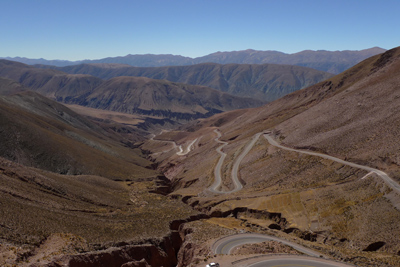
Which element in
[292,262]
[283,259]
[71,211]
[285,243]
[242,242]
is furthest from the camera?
[71,211]

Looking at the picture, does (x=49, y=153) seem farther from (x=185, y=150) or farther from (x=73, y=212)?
(x=185, y=150)

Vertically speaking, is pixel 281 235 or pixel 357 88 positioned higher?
pixel 357 88

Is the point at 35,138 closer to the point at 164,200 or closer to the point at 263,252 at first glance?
the point at 164,200

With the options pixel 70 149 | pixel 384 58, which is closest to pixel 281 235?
pixel 70 149

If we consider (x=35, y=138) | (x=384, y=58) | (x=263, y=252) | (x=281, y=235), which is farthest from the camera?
(x=384, y=58)

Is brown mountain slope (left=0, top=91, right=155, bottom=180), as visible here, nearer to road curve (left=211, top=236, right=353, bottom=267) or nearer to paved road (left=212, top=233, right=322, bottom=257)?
paved road (left=212, top=233, right=322, bottom=257)

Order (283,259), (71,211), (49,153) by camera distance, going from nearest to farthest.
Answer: (283,259) → (71,211) → (49,153)

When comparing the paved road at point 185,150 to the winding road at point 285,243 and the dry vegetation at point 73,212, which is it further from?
the winding road at point 285,243

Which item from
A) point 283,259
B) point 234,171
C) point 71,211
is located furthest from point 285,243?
point 234,171
